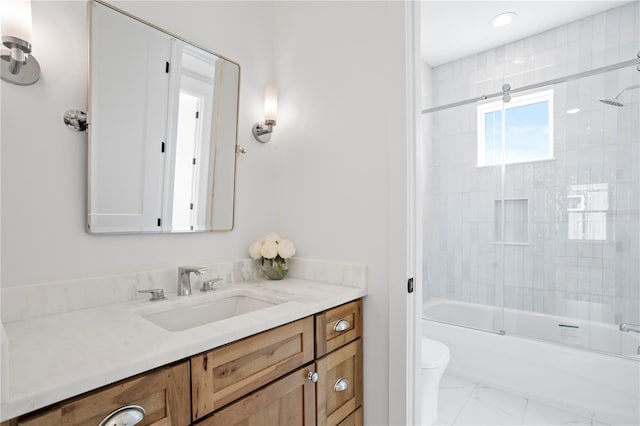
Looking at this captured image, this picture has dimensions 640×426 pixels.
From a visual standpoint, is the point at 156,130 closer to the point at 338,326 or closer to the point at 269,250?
the point at 269,250

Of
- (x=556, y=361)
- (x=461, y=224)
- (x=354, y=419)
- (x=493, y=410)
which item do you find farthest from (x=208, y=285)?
(x=461, y=224)

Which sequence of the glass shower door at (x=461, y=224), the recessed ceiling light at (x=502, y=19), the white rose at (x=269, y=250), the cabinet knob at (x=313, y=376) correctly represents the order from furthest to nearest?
1. the glass shower door at (x=461, y=224)
2. the recessed ceiling light at (x=502, y=19)
3. the white rose at (x=269, y=250)
4. the cabinet knob at (x=313, y=376)

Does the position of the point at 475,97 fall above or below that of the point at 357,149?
above

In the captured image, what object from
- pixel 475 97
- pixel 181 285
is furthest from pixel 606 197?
pixel 181 285

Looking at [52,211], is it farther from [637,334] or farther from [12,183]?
[637,334]

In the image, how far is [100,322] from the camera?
949 mm

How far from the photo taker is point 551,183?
8.59 ft

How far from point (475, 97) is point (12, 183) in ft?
10.6

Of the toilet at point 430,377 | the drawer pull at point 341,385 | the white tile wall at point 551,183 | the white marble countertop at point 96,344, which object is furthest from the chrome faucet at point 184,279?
the white tile wall at point 551,183

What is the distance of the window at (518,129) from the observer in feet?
8.68

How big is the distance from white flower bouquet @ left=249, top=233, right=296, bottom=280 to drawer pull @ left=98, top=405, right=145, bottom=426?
0.89m

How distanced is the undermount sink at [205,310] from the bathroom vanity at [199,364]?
0.07 ft

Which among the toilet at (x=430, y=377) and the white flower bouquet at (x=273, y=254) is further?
the toilet at (x=430, y=377)

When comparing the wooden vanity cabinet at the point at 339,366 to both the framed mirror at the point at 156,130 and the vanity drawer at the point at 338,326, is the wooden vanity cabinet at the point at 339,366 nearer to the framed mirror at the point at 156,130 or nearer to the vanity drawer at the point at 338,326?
the vanity drawer at the point at 338,326
